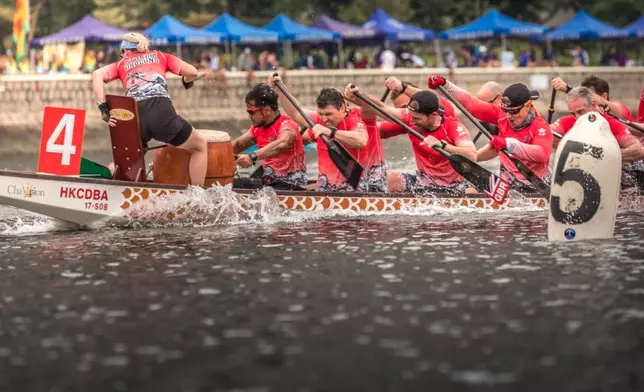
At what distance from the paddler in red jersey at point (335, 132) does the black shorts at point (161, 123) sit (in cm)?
142

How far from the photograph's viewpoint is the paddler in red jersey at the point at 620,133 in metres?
14.7

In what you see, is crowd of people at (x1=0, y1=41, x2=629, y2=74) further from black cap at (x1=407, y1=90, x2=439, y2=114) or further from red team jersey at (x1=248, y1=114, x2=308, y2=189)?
black cap at (x1=407, y1=90, x2=439, y2=114)

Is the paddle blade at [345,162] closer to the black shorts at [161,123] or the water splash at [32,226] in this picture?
the black shorts at [161,123]

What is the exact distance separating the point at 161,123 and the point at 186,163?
601 mm

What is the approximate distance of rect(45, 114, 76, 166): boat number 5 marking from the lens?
13336 mm

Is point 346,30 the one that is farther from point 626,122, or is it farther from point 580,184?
point 580,184

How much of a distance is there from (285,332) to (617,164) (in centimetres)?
484

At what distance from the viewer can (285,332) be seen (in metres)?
8.97

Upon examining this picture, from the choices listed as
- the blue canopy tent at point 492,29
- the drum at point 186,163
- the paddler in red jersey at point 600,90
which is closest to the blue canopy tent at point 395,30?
the blue canopy tent at point 492,29

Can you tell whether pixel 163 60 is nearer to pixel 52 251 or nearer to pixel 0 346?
pixel 52 251

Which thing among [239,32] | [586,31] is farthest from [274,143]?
[586,31]

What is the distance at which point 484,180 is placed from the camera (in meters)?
14.7

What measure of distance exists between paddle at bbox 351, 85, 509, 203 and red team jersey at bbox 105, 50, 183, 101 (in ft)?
7.24

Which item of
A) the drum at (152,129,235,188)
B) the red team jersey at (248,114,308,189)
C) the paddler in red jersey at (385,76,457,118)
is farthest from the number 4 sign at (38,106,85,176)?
the paddler in red jersey at (385,76,457,118)
